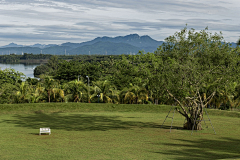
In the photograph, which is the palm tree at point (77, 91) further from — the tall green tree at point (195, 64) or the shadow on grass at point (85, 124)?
the tall green tree at point (195, 64)

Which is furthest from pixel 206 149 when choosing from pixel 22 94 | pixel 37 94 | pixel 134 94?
pixel 22 94

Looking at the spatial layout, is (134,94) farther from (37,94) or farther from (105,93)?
(37,94)

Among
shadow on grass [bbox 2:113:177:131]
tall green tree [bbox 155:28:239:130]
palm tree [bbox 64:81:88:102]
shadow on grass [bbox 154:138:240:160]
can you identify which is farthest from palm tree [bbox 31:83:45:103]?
shadow on grass [bbox 154:138:240:160]

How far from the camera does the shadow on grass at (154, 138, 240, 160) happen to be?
40.1ft

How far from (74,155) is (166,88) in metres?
8.34

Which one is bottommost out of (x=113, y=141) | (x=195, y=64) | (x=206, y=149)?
(x=113, y=141)

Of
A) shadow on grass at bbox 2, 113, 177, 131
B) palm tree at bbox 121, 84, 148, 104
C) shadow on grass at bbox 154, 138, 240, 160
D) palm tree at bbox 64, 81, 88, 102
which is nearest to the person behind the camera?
shadow on grass at bbox 154, 138, 240, 160

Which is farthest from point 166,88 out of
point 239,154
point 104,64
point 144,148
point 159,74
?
point 104,64

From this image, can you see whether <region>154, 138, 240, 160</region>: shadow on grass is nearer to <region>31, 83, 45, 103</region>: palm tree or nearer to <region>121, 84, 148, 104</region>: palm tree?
<region>121, 84, 148, 104</region>: palm tree

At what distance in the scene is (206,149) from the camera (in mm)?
13766

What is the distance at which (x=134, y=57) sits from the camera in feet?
60.5

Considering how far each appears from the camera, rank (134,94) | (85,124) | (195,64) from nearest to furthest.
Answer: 1. (195,64)
2. (85,124)
3. (134,94)

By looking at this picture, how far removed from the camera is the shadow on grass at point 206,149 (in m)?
12.2

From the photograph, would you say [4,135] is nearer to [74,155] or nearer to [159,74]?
[74,155]
